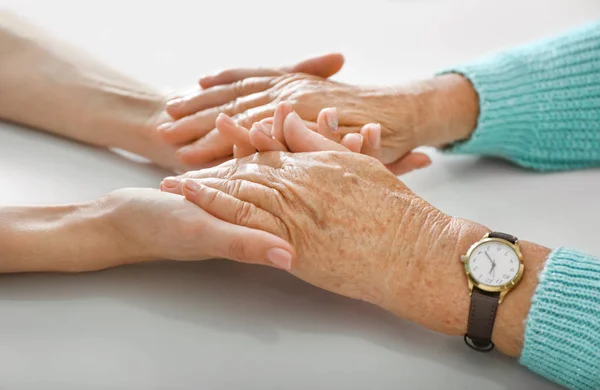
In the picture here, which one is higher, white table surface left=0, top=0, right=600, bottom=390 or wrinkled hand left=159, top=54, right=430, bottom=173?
wrinkled hand left=159, top=54, right=430, bottom=173

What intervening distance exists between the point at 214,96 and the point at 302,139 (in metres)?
0.37

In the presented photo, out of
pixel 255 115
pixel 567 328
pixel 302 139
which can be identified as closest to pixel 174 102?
pixel 255 115

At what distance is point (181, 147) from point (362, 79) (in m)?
0.52

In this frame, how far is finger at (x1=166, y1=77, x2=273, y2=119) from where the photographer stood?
1.36 m

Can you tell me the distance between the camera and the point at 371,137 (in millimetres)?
1183

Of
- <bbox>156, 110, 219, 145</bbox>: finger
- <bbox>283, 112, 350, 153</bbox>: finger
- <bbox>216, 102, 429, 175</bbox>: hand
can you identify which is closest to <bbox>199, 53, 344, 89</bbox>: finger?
<bbox>156, 110, 219, 145</bbox>: finger

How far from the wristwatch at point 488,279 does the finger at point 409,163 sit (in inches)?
15.7

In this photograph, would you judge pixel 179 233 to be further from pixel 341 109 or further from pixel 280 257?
pixel 341 109

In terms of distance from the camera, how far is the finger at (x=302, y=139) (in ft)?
3.50

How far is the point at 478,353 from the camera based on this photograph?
95 cm

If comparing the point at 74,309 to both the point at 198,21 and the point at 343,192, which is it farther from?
the point at 198,21

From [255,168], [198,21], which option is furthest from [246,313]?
[198,21]

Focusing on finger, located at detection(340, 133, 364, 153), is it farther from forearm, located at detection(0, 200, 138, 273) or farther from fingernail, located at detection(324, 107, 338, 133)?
forearm, located at detection(0, 200, 138, 273)

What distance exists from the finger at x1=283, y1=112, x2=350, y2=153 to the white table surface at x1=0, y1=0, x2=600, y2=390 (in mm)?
210
